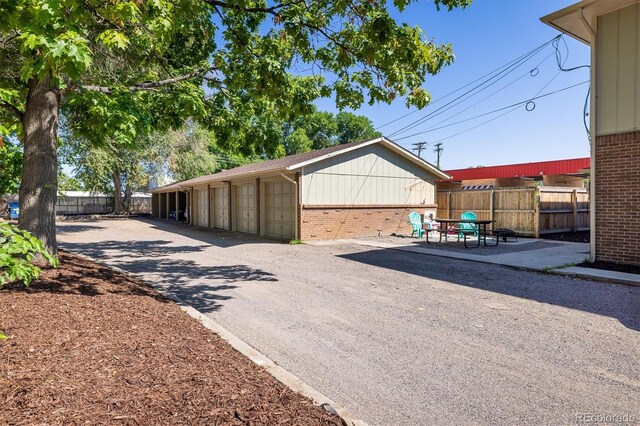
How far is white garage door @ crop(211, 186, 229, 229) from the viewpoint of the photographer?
796 inches

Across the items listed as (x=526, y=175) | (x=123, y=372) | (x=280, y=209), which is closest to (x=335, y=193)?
(x=280, y=209)

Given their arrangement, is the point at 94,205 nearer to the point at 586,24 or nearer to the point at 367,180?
the point at 367,180

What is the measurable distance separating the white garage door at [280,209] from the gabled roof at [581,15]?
9.49 meters

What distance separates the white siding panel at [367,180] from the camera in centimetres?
1487

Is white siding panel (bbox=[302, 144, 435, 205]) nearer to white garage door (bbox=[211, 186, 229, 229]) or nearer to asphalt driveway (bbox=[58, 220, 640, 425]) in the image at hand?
asphalt driveway (bbox=[58, 220, 640, 425])

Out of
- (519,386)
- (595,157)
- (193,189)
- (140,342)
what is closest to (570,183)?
(595,157)

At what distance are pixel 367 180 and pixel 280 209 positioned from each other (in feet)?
12.4

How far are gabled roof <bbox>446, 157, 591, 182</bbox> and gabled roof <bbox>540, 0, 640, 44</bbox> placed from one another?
14.1 m

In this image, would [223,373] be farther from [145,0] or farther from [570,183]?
[570,183]

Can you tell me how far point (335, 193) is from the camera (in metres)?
15.3

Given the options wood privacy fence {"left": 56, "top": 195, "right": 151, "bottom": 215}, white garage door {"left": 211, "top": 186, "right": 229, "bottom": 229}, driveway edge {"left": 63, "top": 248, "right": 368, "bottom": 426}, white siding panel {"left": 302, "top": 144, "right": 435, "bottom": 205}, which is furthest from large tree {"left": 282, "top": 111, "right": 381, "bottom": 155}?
driveway edge {"left": 63, "top": 248, "right": 368, "bottom": 426}

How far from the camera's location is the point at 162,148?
100 ft

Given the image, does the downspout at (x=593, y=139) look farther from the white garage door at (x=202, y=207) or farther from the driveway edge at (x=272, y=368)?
the white garage door at (x=202, y=207)

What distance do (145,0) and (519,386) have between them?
16.7 ft
